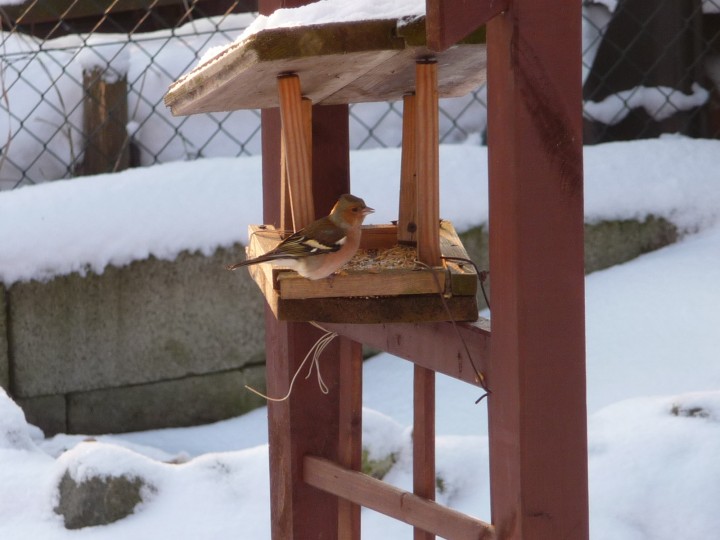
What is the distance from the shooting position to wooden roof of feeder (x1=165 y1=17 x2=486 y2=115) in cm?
147

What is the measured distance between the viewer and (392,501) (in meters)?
1.78

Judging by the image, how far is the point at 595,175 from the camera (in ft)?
13.2

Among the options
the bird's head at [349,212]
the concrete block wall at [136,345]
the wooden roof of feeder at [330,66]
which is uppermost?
the wooden roof of feeder at [330,66]

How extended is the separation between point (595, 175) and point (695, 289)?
57 centimetres

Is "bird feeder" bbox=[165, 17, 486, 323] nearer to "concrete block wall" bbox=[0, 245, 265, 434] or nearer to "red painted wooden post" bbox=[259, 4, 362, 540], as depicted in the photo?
"red painted wooden post" bbox=[259, 4, 362, 540]

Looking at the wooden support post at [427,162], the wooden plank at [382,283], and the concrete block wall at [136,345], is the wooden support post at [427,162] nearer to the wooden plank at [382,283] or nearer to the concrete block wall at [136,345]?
the wooden plank at [382,283]

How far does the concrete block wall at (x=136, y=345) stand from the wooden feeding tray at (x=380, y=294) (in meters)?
2.19

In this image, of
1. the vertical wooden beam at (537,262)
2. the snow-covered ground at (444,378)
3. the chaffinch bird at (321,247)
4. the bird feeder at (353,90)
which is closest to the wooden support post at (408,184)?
the bird feeder at (353,90)

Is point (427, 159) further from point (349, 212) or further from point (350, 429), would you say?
point (350, 429)

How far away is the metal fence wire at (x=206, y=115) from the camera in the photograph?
419 cm

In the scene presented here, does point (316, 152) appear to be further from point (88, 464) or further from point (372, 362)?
point (372, 362)

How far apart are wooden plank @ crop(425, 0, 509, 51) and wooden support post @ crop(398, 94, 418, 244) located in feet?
1.96

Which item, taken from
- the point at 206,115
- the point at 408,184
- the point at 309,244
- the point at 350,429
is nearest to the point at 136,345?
the point at 206,115

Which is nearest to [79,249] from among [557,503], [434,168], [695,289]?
[695,289]
